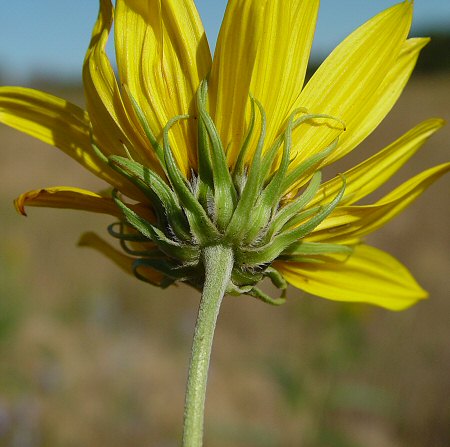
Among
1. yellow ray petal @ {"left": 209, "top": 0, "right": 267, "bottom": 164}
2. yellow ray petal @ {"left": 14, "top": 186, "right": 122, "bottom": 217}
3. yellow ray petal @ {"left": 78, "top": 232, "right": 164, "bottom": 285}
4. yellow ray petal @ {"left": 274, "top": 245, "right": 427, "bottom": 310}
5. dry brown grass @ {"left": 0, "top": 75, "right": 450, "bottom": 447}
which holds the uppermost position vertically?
yellow ray petal @ {"left": 209, "top": 0, "right": 267, "bottom": 164}

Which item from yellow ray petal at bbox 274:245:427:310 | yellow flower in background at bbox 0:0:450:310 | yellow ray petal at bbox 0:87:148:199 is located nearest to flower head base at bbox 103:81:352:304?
yellow flower in background at bbox 0:0:450:310

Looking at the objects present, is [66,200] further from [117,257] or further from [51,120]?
[117,257]

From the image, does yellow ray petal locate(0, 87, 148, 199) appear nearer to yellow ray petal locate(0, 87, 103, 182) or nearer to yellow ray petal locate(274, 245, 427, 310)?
yellow ray petal locate(0, 87, 103, 182)

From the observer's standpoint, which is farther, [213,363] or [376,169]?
[213,363]

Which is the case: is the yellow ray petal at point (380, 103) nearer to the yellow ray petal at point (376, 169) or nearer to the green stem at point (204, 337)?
the yellow ray petal at point (376, 169)

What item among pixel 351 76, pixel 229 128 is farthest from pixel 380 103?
pixel 229 128

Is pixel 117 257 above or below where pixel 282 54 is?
below
